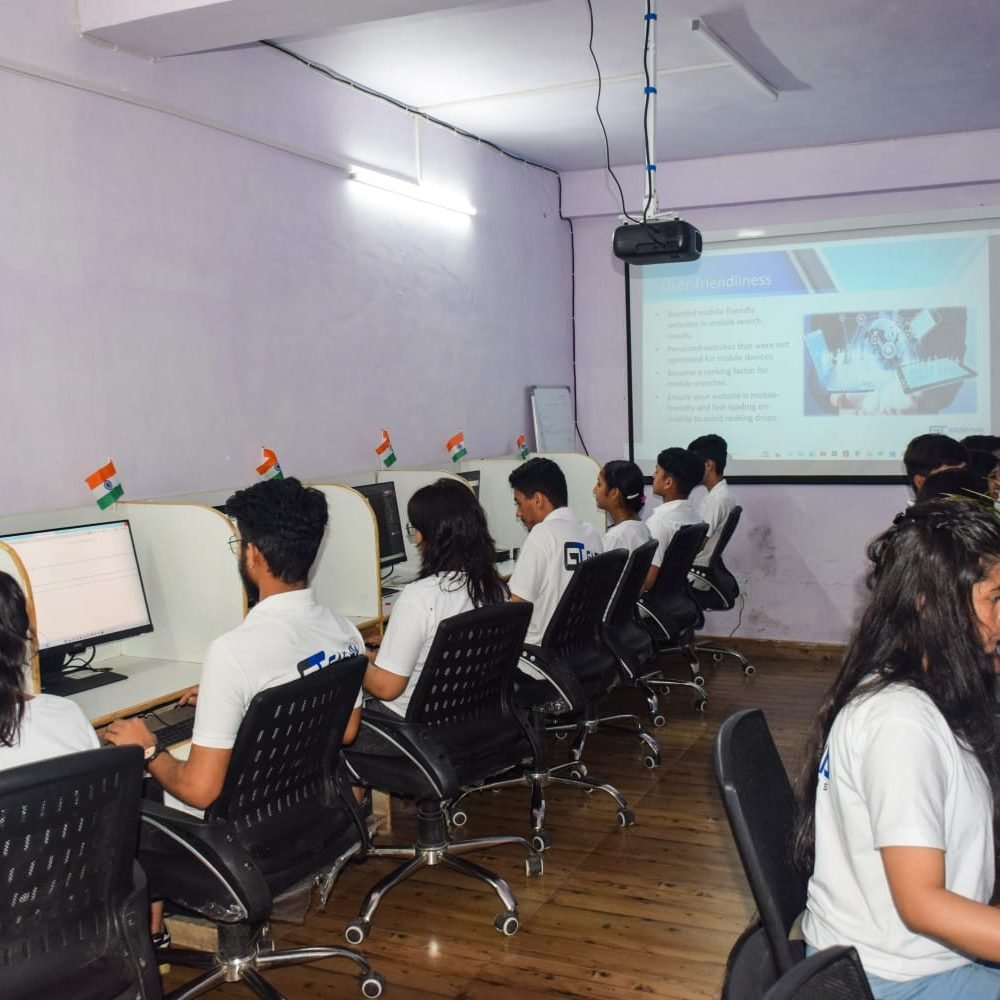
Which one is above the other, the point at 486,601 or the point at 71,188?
the point at 71,188

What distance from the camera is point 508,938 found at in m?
2.97

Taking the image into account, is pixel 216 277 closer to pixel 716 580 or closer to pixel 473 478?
pixel 473 478

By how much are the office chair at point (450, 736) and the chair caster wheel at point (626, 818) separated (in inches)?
29.2

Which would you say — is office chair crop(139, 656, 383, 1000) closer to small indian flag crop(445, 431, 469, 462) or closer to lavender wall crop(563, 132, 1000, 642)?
small indian flag crop(445, 431, 469, 462)

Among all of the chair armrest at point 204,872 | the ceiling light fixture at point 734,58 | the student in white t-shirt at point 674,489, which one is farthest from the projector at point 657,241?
the chair armrest at point 204,872

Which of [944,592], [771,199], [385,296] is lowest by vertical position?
[944,592]

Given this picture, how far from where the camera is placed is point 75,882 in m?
1.83

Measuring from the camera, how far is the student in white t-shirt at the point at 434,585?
3043mm

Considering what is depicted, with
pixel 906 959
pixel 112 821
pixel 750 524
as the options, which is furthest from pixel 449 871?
pixel 750 524

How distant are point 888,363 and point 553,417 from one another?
1958 mm

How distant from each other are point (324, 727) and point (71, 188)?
1.94 meters

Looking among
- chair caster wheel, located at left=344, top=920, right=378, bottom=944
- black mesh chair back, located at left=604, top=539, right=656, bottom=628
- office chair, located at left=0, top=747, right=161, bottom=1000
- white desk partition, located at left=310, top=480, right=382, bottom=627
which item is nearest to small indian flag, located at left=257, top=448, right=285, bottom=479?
white desk partition, located at left=310, top=480, right=382, bottom=627

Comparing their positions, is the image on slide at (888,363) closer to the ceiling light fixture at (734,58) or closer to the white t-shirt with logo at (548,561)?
the ceiling light fixture at (734,58)

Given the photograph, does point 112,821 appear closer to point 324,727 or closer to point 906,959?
point 324,727
